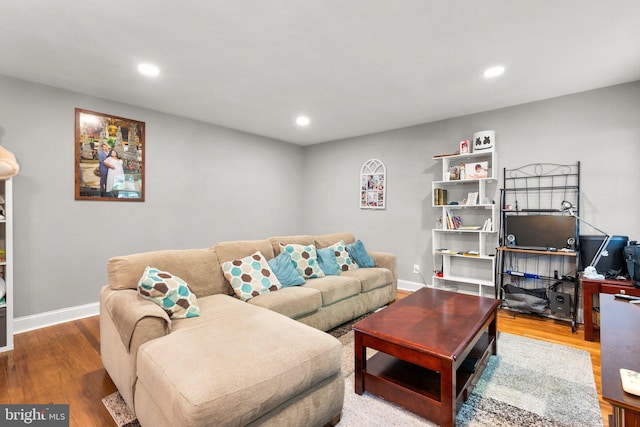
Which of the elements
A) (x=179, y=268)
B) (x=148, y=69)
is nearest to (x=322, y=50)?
(x=148, y=69)

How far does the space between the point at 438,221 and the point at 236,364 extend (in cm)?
360

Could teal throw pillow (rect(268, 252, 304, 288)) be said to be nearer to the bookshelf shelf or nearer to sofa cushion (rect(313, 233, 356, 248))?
sofa cushion (rect(313, 233, 356, 248))

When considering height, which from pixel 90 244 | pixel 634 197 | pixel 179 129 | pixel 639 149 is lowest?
pixel 90 244

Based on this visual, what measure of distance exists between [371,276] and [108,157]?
11.0 feet

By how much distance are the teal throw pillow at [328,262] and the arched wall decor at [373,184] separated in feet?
5.61

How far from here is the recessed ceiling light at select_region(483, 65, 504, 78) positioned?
274 centimetres

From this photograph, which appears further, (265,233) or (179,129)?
(265,233)

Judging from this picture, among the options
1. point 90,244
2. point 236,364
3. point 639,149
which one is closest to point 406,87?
point 639,149

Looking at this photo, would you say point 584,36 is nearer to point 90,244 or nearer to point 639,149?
point 639,149

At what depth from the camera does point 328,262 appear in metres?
3.46

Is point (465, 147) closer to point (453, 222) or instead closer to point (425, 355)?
point (453, 222)

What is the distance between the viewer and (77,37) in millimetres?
2270

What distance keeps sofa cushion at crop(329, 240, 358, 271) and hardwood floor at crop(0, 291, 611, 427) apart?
1.71m

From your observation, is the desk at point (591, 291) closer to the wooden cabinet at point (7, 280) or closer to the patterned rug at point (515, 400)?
the patterned rug at point (515, 400)
